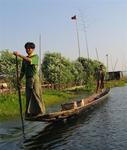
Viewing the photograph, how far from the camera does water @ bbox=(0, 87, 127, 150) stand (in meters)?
13.8

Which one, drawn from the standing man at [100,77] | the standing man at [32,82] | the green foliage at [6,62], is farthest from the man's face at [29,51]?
the green foliage at [6,62]

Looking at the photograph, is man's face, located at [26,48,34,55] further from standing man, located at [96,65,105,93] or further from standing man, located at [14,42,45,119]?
standing man, located at [96,65,105,93]

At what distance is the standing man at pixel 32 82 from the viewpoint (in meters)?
13.8

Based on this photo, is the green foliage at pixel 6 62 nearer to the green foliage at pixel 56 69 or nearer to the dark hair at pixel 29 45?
the green foliage at pixel 56 69

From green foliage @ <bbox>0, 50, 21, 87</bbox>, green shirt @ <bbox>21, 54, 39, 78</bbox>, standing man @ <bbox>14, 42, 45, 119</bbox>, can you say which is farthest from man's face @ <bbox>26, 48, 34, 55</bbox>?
green foliage @ <bbox>0, 50, 21, 87</bbox>

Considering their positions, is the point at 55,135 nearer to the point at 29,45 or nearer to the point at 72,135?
the point at 72,135

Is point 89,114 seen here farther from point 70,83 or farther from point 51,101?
point 70,83

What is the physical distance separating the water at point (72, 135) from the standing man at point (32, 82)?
1.25 meters

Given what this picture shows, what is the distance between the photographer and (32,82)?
14578 mm

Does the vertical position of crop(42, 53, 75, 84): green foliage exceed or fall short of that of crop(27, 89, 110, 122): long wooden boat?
it exceeds it

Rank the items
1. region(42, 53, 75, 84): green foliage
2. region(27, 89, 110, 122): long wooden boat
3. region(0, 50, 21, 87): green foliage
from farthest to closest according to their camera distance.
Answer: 1. region(42, 53, 75, 84): green foliage
2. region(0, 50, 21, 87): green foliage
3. region(27, 89, 110, 122): long wooden boat

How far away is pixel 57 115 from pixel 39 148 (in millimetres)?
3808

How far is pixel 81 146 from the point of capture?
13.5 m

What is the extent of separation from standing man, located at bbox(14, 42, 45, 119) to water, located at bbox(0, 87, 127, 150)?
125cm
